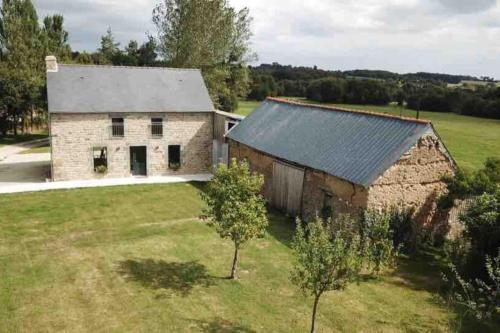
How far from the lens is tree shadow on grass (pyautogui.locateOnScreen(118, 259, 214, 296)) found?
46.7ft

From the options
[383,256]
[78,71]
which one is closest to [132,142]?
[78,71]

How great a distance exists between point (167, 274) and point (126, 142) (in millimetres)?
16077

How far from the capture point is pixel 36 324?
11719 mm

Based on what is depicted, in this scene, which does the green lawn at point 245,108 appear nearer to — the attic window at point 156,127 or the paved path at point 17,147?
the paved path at point 17,147

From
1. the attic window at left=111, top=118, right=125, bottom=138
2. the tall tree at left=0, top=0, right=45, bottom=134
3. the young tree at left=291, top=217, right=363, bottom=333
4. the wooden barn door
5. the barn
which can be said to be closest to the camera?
the young tree at left=291, top=217, right=363, bottom=333

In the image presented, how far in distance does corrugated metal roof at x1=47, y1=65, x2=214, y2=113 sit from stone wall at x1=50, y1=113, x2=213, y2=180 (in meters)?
0.54

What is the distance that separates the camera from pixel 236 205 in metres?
13.7

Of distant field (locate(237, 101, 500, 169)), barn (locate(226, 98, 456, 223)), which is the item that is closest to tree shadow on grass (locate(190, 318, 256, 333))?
barn (locate(226, 98, 456, 223))

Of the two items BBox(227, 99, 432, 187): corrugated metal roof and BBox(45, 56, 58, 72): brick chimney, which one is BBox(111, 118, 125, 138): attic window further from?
BBox(227, 99, 432, 187): corrugated metal roof

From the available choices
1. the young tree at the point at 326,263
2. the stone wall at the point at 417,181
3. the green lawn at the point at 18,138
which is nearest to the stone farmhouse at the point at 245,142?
the stone wall at the point at 417,181

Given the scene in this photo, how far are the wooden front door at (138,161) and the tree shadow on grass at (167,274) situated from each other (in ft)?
48.0

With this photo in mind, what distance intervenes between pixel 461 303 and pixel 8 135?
46.8 metres

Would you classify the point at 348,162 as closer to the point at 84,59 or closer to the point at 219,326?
the point at 219,326

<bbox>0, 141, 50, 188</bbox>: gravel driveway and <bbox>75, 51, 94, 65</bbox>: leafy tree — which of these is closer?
<bbox>0, 141, 50, 188</bbox>: gravel driveway
